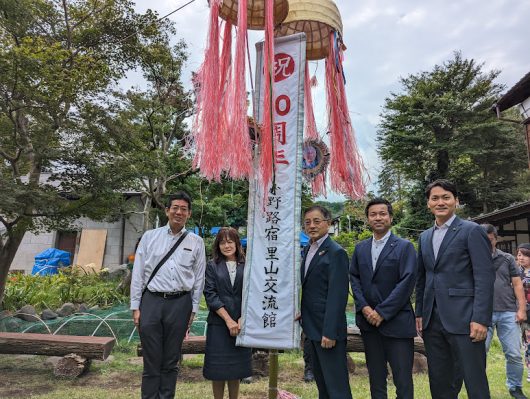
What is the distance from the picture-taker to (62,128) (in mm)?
5828

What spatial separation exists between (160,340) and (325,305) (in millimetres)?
1300

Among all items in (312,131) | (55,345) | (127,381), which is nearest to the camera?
(312,131)

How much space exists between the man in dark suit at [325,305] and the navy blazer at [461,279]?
58 centimetres

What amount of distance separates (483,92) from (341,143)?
20302 millimetres

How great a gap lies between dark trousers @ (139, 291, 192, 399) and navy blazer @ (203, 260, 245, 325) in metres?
0.23

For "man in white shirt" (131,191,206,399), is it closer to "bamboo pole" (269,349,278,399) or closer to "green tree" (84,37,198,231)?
"bamboo pole" (269,349,278,399)

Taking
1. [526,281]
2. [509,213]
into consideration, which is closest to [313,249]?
[526,281]

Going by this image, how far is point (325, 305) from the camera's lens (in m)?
2.72

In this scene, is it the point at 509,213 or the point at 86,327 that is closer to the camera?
the point at 86,327

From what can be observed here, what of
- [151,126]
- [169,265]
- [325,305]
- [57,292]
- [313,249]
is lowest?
[57,292]

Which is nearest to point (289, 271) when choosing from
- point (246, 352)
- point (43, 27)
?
point (246, 352)

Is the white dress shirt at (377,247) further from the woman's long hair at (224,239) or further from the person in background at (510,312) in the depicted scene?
the person in background at (510,312)

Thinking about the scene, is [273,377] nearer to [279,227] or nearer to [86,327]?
[279,227]

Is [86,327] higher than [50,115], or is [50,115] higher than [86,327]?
[50,115]
